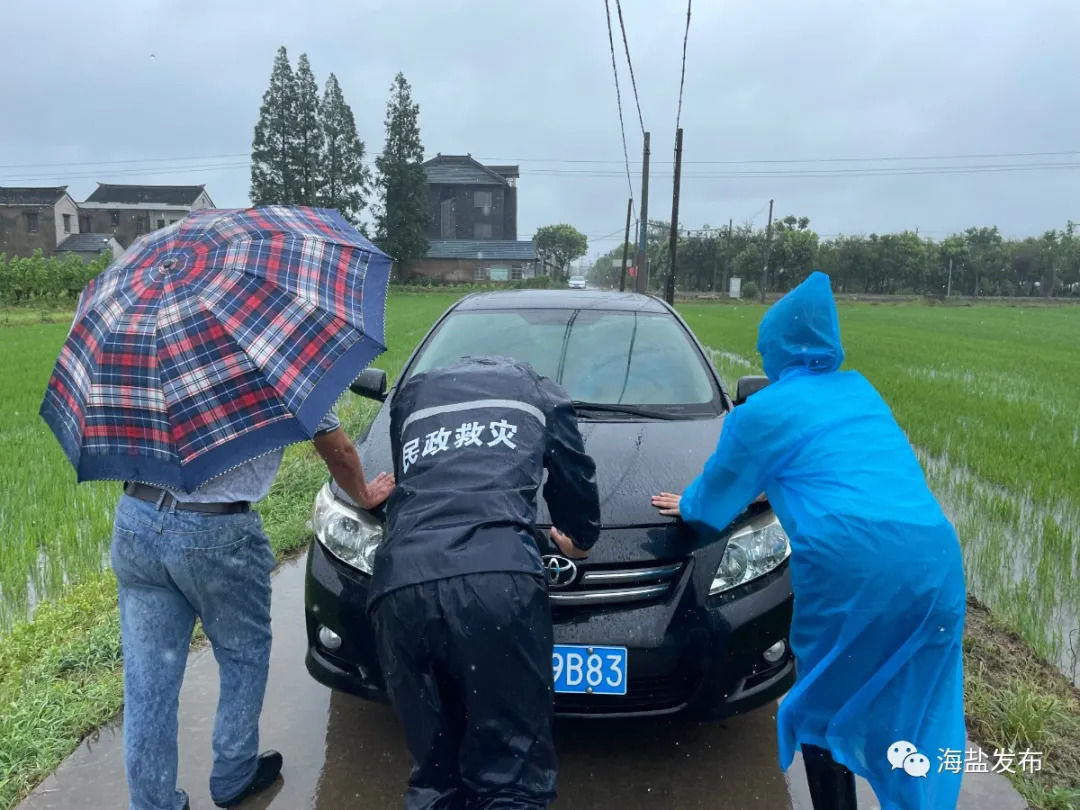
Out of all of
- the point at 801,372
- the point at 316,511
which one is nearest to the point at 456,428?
the point at 801,372

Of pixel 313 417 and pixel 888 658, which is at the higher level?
pixel 313 417

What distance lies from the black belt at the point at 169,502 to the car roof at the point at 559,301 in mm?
2567

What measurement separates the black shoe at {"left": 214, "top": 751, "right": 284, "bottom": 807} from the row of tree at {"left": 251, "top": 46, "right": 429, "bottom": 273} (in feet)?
149

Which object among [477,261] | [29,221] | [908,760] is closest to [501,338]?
[908,760]

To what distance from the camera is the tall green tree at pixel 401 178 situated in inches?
2128

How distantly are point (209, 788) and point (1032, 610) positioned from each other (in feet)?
12.2

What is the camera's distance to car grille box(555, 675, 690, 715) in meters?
2.57

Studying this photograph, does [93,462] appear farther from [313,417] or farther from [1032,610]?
[1032,610]

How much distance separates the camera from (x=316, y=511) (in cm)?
308

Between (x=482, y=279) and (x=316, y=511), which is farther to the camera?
(x=482, y=279)

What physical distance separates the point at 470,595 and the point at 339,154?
52738 mm

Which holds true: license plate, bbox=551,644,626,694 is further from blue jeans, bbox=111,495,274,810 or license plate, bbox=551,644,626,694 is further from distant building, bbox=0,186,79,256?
distant building, bbox=0,186,79,256

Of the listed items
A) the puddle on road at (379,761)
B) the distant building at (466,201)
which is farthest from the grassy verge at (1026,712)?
the distant building at (466,201)

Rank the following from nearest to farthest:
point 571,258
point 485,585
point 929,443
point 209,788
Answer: point 485,585
point 209,788
point 929,443
point 571,258
